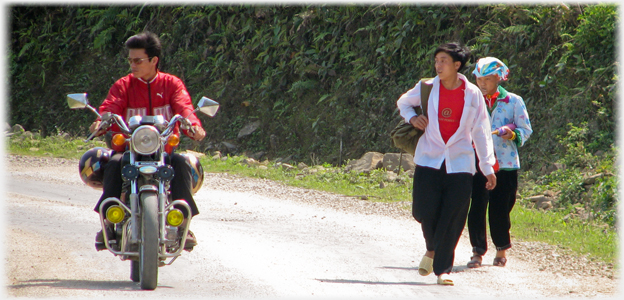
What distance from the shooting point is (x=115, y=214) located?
4.55 metres

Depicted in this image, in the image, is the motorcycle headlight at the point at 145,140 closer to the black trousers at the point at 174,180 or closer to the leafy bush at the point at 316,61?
the black trousers at the point at 174,180

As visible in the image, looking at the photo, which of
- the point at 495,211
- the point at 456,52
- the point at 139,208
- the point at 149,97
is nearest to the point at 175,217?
the point at 139,208

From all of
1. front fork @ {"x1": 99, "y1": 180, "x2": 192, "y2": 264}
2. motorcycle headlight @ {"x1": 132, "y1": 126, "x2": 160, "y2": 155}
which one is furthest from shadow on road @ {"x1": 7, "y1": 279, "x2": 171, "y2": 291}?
motorcycle headlight @ {"x1": 132, "y1": 126, "x2": 160, "y2": 155}

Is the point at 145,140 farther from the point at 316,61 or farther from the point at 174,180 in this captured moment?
the point at 316,61

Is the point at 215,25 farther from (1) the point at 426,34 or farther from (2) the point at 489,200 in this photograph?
(2) the point at 489,200

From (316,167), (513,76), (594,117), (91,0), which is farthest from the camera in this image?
(91,0)

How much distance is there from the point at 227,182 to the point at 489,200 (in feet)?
20.1

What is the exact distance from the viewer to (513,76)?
12.3 metres

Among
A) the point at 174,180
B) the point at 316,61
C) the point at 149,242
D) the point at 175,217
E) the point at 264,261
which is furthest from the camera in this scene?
the point at 316,61

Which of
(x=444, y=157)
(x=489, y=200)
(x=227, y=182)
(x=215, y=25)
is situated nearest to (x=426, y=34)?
(x=227, y=182)

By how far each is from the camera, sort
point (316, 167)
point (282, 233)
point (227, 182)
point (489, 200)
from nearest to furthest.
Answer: point (489, 200)
point (282, 233)
point (227, 182)
point (316, 167)

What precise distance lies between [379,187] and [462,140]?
595 centimetres

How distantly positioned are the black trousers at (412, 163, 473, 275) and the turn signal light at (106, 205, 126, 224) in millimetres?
2331

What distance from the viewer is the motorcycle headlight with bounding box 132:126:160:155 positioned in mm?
4508
